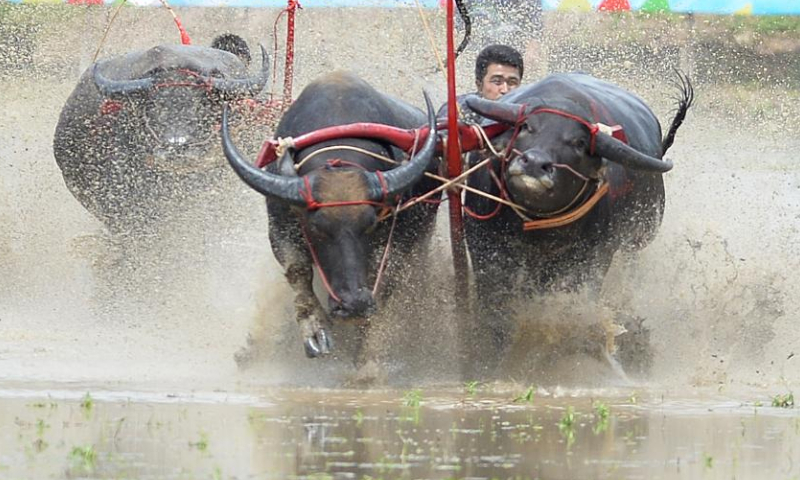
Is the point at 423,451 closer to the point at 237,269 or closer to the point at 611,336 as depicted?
the point at 611,336

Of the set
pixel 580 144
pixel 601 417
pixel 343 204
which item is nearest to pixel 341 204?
pixel 343 204

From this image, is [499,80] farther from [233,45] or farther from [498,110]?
[498,110]

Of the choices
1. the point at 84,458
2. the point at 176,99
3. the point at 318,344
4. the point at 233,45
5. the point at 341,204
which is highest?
the point at 233,45

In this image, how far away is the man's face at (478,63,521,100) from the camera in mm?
11758

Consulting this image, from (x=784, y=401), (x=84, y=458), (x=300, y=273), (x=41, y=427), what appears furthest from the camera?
(x=300, y=273)

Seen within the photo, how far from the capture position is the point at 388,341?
9391mm

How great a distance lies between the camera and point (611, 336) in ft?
31.2

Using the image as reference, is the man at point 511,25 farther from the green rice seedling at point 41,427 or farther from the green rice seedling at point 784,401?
the green rice seedling at point 41,427

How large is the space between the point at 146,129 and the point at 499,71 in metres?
2.28

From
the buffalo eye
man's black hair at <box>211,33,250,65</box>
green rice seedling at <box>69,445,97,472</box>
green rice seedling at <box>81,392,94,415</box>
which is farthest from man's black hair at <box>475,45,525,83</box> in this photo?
green rice seedling at <box>69,445,97,472</box>

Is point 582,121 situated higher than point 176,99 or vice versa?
point 176,99

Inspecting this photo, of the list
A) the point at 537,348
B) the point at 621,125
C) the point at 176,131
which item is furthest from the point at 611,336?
the point at 176,131

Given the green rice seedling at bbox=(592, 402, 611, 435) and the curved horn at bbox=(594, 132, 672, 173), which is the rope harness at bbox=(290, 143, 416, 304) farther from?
the green rice seedling at bbox=(592, 402, 611, 435)

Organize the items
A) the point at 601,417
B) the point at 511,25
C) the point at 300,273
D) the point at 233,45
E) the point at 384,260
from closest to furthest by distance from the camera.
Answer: the point at 601,417
the point at 384,260
the point at 300,273
the point at 233,45
the point at 511,25
